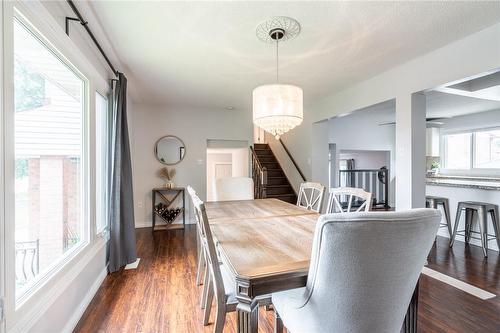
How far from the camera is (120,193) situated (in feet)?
8.96

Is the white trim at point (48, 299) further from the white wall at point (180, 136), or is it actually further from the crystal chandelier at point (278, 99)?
the white wall at point (180, 136)

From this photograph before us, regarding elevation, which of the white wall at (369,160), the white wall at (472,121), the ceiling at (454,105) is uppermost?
the ceiling at (454,105)

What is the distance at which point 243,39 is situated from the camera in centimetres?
230

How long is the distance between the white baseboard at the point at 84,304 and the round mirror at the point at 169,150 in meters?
2.67

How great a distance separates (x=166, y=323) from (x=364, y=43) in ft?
10.0

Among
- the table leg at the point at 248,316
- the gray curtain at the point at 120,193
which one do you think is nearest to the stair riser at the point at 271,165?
the gray curtain at the point at 120,193

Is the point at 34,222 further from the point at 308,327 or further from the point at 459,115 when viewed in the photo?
the point at 459,115

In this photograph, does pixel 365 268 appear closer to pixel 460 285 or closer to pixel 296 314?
pixel 296 314

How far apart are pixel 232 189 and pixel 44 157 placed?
2.13m

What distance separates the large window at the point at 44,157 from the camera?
1.33 m

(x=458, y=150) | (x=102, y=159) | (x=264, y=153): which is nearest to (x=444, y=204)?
(x=458, y=150)

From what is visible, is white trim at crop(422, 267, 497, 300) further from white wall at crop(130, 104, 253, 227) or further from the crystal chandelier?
white wall at crop(130, 104, 253, 227)

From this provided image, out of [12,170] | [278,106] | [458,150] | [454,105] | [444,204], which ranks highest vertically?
[454,105]

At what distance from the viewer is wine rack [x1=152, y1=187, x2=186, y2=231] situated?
4703 millimetres
